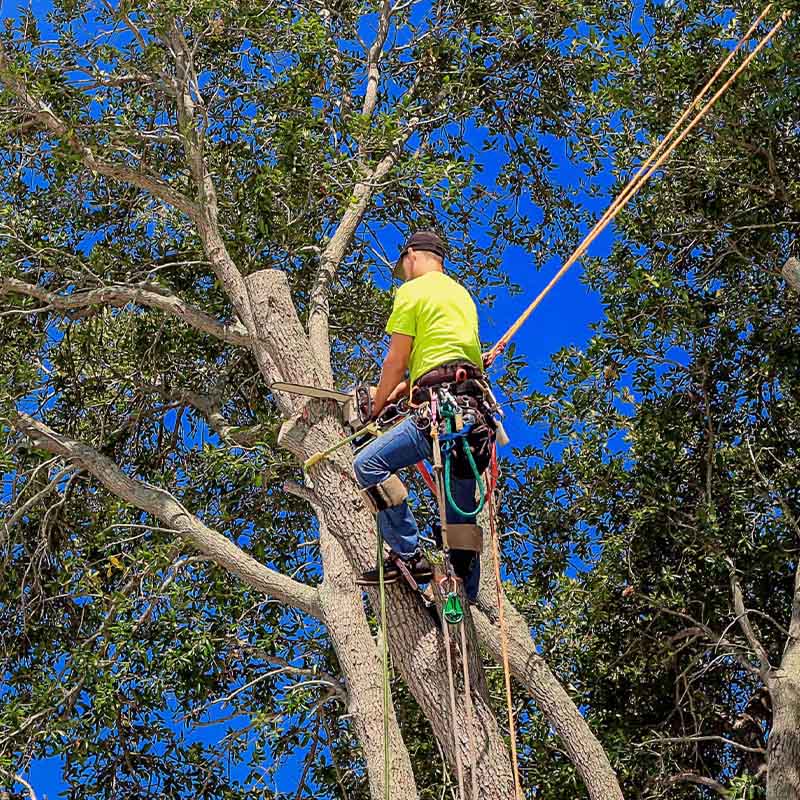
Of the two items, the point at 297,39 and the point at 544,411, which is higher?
the point at 297,39

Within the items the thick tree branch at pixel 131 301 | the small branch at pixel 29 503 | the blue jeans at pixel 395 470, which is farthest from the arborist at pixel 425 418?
the small branch at pixel 29 503

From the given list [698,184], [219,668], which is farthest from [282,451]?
[698,184]

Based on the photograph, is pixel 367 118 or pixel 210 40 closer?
pixel 367 118

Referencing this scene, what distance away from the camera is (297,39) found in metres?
9.80

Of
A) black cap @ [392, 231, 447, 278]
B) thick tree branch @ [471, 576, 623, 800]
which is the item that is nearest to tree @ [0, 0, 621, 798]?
thick tree branch @ [471, 576, 623, 800]

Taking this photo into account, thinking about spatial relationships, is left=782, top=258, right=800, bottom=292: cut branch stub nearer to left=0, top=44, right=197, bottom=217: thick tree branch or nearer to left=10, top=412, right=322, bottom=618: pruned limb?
left=10, top=412, right=322, bottom=618: pruned limb

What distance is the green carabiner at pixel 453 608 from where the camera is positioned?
14.5 ft

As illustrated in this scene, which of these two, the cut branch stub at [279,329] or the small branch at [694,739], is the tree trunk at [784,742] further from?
the cut branch stub at [279,329]

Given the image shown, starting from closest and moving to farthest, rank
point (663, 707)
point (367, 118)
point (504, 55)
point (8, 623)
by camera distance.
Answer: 1. point (367, 118)
2. point (663, 707)
3. point (8, 623)
4. point (504, 55)

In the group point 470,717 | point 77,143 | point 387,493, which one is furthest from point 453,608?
point 77,143

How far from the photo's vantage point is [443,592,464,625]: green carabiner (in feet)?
14.5

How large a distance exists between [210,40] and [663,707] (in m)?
6.53

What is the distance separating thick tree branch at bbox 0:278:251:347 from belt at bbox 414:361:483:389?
11.9 feet

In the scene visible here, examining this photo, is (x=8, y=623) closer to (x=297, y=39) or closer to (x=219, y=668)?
(x=219, y=668)
